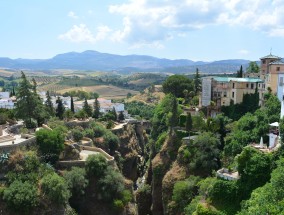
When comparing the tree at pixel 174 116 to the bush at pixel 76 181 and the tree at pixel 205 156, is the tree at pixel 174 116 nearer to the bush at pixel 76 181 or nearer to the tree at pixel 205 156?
the tree at pixel 205 156

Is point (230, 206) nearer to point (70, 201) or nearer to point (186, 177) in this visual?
point (186, 177)

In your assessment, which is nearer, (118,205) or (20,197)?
(20,197)

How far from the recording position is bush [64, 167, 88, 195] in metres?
41.7

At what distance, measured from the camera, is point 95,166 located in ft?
145

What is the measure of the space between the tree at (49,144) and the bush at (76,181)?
10.1ft

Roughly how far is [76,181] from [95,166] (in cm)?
314

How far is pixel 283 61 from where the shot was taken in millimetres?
55344

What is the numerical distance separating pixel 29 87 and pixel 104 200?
19929 millimetres

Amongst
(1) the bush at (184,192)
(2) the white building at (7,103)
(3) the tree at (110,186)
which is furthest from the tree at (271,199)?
(2) the white building at (7,103)

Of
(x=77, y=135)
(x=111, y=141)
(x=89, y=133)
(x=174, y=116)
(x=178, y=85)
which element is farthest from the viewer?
(x=178, y=85)

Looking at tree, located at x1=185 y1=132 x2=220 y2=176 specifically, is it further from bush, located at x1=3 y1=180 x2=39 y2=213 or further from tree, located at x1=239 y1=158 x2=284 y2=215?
bush, located at x1=3 y1=180 x2=39 y2=213

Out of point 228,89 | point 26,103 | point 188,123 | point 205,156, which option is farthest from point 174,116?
point 26,103

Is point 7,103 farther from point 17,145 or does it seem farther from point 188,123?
point 188,123

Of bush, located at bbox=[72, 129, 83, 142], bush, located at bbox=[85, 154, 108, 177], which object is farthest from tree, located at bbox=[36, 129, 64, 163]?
bush, located at bbox=[72, 129, 83, 142]
